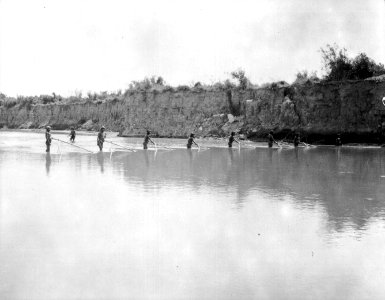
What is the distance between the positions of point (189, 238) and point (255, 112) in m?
39.8

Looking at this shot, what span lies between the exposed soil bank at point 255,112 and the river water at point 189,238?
2604 cm

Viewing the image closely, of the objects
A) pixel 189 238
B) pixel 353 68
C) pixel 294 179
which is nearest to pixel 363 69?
pixel 353 68

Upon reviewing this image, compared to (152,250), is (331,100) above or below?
above

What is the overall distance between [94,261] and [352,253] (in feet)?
11.7

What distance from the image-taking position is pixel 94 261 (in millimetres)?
7043

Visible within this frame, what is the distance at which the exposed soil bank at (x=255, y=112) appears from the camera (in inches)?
1607

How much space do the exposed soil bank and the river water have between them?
2604 centimetres

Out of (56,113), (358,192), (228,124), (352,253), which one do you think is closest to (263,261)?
(352,253)

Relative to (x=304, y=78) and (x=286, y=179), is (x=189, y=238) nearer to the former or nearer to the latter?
(x=286, y=179)

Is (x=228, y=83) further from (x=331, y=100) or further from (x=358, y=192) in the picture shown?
(x=358, y=192)

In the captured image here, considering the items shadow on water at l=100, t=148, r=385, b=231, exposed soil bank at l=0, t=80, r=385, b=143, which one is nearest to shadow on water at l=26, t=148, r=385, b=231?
shadow on water at l=100, t=148, r=385, b=231

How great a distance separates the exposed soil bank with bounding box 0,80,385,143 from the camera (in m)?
40.8

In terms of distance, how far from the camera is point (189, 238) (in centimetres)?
834

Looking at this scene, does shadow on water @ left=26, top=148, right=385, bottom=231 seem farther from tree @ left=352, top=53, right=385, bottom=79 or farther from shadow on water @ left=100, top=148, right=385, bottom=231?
tree @ left=352, top=53, right=385, bottom=79
